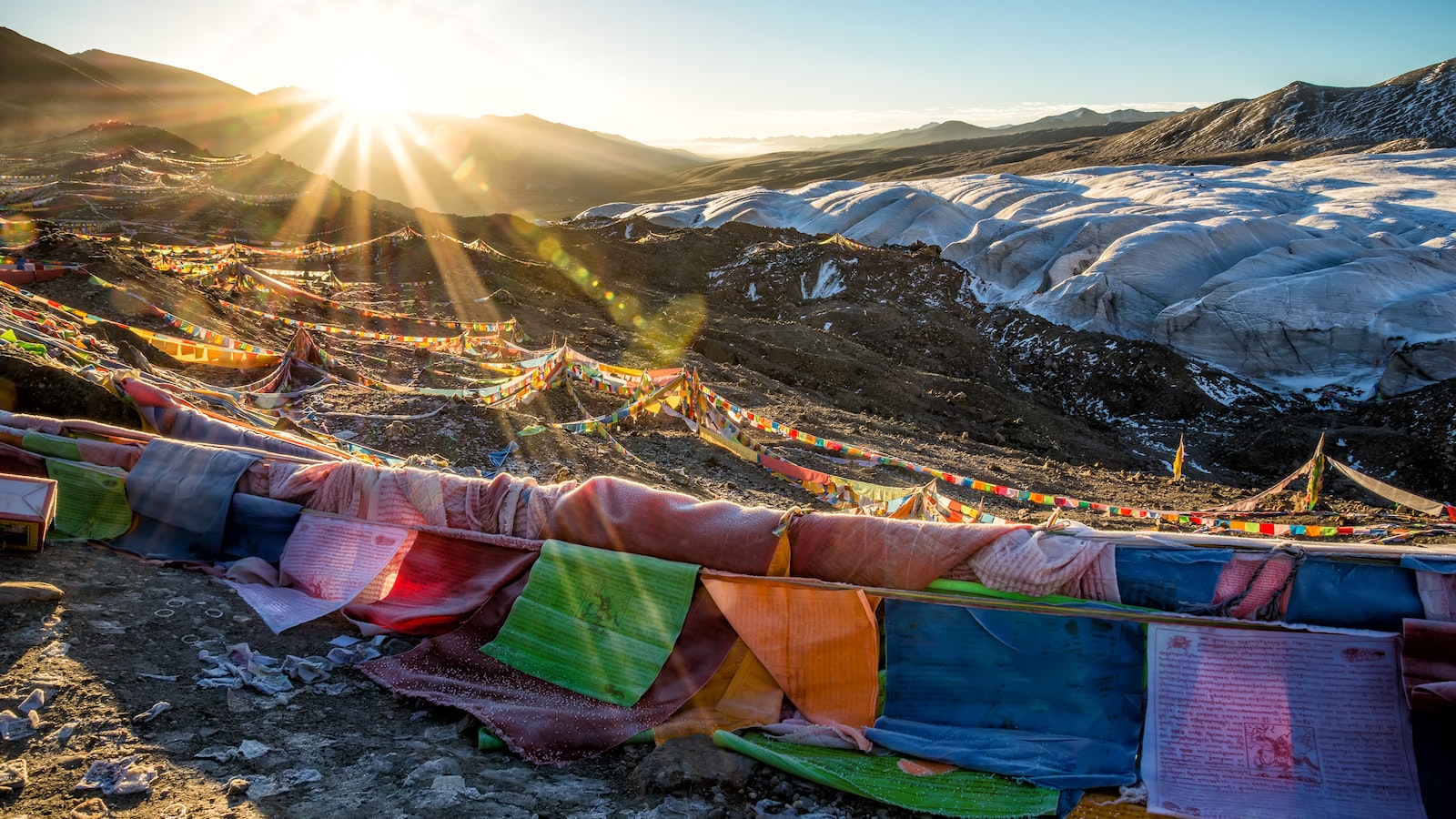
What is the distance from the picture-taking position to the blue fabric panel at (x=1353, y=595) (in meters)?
3.13

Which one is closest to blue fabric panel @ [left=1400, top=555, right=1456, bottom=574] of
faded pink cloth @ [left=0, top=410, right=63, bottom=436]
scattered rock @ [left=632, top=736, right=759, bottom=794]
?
scattered rock @ [left=632, top=736, right=759, bottom=794]

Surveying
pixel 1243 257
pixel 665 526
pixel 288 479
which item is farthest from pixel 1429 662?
pixel 1243 257

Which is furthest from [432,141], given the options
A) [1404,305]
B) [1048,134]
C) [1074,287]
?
[1404,305]

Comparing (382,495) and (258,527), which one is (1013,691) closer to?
(382,495)

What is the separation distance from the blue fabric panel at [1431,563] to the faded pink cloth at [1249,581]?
365mm

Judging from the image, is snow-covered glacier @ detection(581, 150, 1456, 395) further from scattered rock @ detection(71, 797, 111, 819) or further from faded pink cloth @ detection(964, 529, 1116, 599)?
scattered rock @ detection(71, 797, 111, 819)

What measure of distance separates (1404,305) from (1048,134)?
64766mm

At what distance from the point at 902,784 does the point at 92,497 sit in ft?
15.2

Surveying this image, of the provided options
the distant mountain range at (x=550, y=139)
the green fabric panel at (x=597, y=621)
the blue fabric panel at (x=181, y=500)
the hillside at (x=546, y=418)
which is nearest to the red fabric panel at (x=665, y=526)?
the green fabric panel at (x=597, y=621)

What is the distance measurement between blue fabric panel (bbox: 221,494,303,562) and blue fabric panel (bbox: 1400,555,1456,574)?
5159mm

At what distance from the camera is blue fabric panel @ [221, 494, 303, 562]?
475 centimetres

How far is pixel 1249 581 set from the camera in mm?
3277

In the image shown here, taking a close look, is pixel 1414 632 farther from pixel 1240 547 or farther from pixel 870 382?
pixel 870 382

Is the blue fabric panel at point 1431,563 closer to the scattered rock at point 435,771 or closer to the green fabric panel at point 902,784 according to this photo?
the green fabric panel at point 902,784
